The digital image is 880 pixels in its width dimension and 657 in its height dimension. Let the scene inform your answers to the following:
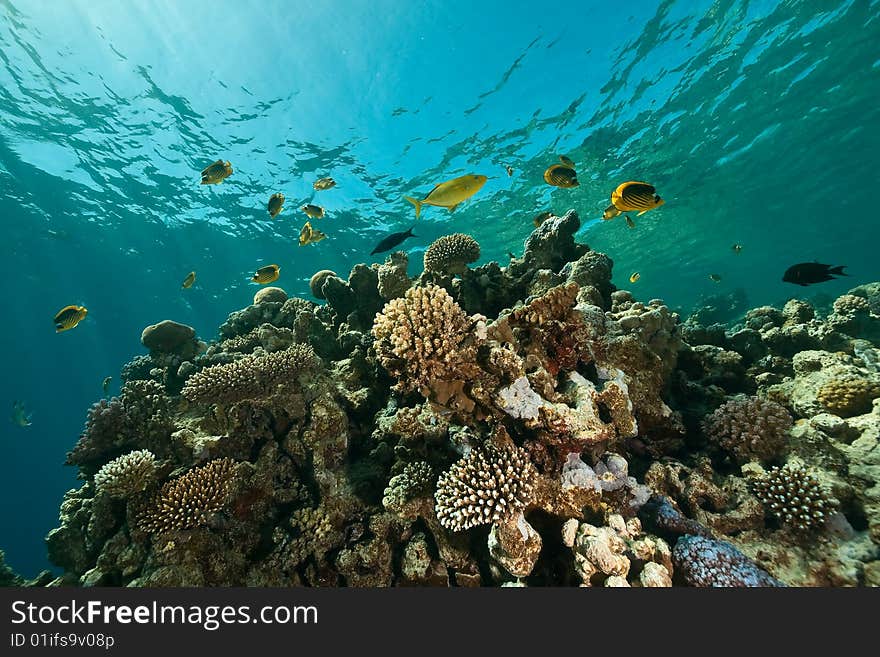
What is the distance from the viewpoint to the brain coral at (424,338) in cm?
369

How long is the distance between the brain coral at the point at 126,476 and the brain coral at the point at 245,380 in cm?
99

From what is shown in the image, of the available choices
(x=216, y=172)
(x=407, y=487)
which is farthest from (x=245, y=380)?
(x=216, y=172)

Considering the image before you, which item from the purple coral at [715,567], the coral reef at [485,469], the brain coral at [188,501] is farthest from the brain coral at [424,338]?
the purple coral at [715,567]

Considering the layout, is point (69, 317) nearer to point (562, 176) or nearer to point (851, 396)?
point (562, 176)

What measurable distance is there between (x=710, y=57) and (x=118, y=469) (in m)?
24.6

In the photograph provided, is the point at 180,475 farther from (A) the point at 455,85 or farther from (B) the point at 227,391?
(A) the point at 455,85

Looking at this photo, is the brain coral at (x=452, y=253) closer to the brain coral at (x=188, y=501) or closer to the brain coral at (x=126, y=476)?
the brain coral at (x=188, y=501)

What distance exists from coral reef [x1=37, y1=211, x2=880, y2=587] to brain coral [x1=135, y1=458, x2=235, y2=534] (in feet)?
0.06

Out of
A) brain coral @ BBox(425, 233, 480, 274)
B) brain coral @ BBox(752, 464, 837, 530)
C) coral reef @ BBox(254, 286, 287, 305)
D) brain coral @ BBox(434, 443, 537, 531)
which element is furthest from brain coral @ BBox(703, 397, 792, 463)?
coral reef @ BBox(254, 286, 287, 305)

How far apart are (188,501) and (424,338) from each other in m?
3.11

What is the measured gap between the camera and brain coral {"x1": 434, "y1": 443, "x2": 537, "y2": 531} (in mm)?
3182

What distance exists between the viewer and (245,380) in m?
4.68

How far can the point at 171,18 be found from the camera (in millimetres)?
13695

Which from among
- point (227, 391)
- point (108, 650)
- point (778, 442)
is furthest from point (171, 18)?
point (778, 442)
